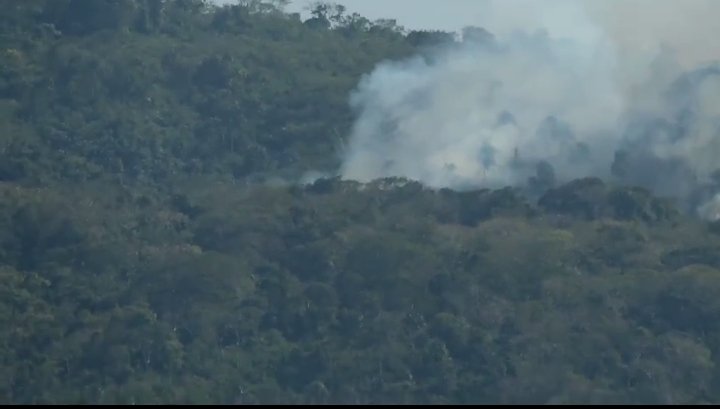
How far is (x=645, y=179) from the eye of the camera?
252ft

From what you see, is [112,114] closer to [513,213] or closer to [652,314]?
[513,213]

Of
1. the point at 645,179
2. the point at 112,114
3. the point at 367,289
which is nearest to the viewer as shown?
the point at 367,289

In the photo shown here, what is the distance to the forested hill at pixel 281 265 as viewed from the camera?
60344 mm

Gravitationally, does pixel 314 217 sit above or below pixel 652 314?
above

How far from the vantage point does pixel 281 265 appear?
68.9m

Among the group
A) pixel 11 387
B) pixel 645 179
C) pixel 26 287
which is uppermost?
pixel 645 179

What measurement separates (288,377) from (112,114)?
74.6 feet

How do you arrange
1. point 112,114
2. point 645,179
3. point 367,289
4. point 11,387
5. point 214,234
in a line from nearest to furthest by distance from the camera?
point 11,387 → point 367,289 → point 214,234 → point 645,179 → point 112,114

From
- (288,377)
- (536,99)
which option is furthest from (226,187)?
(288,377)

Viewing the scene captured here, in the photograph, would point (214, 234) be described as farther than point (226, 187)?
No

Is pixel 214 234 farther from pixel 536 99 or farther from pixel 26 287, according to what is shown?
pixel 536 99

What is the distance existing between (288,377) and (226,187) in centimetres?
1637

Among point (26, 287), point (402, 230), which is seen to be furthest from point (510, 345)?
point (26, 287)

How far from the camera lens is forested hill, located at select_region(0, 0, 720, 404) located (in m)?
60.3
